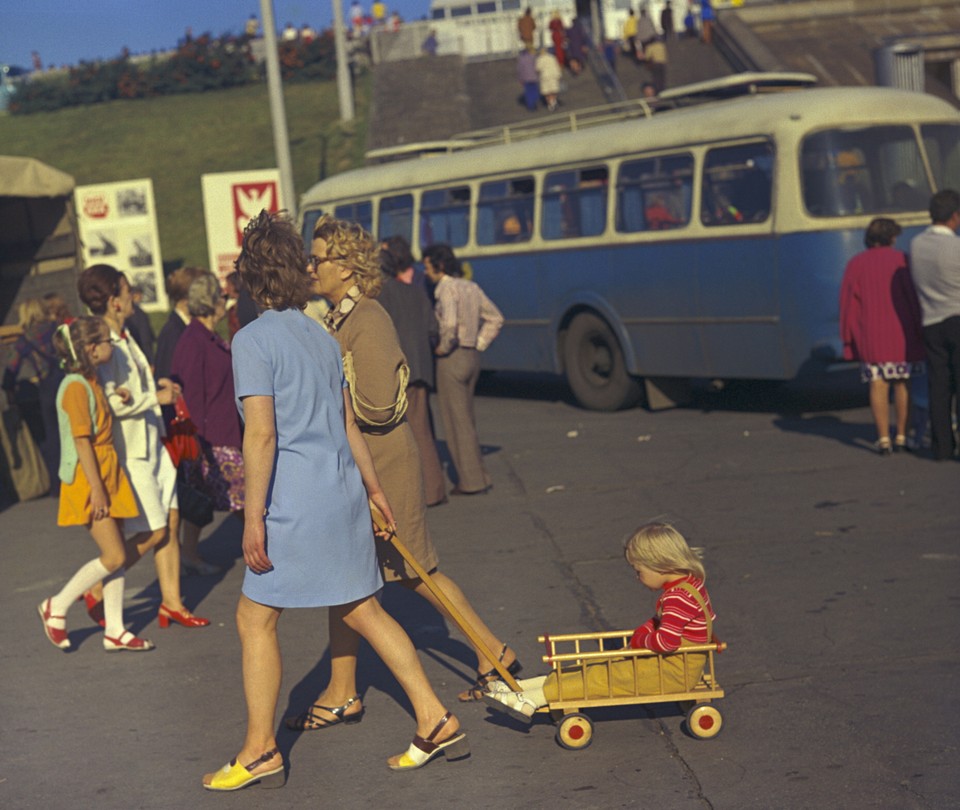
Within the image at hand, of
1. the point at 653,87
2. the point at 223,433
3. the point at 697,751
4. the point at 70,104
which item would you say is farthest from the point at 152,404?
the point at 70,104

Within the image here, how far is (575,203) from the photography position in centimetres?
1544

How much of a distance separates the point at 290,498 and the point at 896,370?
717 centimetres

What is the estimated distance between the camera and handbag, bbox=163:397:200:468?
841cm

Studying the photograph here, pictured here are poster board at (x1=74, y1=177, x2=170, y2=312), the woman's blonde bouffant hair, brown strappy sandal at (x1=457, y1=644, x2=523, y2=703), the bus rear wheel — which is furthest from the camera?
poster board at (x1=74, y1=177, x2=170, y2=312)

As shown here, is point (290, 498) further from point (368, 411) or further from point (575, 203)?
point (575, 203)

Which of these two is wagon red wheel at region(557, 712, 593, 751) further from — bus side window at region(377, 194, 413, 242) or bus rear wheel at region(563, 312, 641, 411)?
bus side window at region(377, 194, 413, 242)

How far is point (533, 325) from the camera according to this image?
16.1 meters

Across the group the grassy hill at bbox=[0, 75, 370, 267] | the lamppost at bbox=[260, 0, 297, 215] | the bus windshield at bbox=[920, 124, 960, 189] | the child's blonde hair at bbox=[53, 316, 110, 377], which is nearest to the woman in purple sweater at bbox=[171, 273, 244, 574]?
the child's blonde hair at bbox=[53, 316, 110, 377]

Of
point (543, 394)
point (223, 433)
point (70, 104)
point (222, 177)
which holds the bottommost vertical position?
point (543, 394)

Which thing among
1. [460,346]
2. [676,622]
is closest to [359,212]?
[460,346]

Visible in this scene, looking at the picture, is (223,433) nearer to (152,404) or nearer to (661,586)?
(152,404)

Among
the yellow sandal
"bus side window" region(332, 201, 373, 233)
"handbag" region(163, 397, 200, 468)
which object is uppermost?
"bus side window" region(332, 201, 373, 233)

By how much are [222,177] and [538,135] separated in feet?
17.3

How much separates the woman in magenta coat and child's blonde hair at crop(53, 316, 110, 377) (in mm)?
5997
